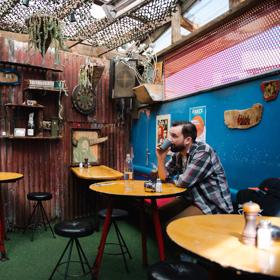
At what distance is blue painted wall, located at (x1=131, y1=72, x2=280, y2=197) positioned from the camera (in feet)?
9.16

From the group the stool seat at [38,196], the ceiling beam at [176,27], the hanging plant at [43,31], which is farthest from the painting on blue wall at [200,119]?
the stool seat at [38,196]

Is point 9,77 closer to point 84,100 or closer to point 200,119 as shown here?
point 84,100

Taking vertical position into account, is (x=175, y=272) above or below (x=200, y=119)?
below

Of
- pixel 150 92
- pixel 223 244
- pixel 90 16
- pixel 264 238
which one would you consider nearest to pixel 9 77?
pixel 90 16

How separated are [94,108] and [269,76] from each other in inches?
130

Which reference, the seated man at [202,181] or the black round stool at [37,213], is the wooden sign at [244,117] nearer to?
the seated man at [202,181]

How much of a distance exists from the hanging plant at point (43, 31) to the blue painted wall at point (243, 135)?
209cm

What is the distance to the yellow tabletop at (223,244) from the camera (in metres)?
1.14

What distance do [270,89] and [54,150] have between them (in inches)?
140

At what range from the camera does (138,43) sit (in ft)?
17.1

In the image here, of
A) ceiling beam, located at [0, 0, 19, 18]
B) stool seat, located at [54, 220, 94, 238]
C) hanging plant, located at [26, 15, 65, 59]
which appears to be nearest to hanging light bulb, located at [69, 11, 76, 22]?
hanging plant, located at [26, 15, 65, 59]

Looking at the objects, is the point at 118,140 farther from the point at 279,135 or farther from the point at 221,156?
the point at 279,135

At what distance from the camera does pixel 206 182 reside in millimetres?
2740

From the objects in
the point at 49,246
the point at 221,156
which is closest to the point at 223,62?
the point at 221,156
